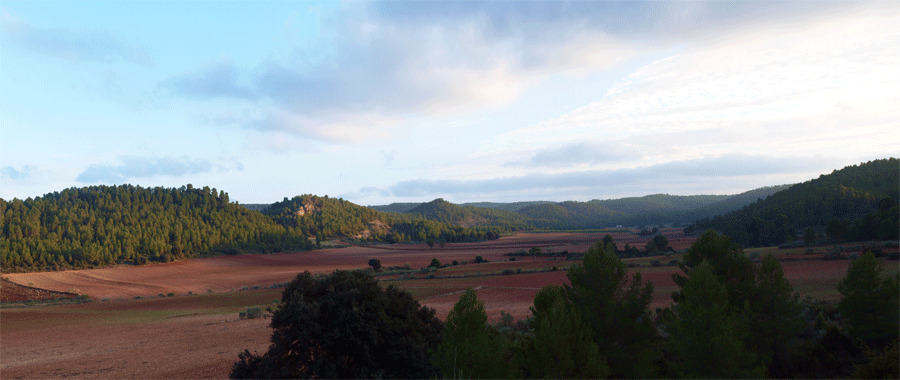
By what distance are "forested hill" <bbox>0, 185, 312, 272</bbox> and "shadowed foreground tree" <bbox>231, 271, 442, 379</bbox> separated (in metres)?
87.7

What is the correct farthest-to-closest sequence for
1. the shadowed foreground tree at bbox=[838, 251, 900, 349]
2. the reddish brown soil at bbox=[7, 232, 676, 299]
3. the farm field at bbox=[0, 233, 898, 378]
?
the reddish brown soil at bbox=[7, 232, 676, 299] → the farm field at bbox=[0, 233, 898, 378] → the shadowed foreground tree at bbox=[838, 251, 900, 349]

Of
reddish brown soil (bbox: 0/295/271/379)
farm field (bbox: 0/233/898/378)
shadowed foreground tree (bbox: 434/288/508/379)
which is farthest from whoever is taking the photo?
farm field (bbox: 0/233/898/378)

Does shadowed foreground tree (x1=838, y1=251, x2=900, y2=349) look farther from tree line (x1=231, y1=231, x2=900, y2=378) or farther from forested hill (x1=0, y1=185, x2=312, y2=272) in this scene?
forested hill (x1=0, y1=185, x2=312, y2=272)

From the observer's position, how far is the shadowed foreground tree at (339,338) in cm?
1141

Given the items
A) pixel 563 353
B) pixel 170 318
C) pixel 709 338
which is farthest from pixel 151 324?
pixel 709 338

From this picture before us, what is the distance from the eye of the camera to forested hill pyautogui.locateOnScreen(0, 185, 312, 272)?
79625 mm

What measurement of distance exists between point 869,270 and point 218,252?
107190 millimetres

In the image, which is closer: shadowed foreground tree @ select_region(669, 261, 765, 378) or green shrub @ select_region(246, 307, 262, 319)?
shadowed foreground tree @ select_region(669, 261, 765, 378)

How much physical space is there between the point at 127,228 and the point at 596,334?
10807 centimetres

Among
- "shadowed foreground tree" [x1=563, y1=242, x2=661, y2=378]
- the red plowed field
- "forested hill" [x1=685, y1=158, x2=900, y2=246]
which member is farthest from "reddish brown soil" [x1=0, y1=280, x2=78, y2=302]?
"forested hill" [x1=685, y1=158, x2=900, y2=246]

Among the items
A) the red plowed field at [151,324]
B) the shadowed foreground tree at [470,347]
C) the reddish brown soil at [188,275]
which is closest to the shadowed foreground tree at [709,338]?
the shadowed foreground tree at [470,347]

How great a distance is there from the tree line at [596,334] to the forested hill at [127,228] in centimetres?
8831

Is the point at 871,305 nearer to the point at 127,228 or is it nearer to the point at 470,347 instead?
the point at 470,347

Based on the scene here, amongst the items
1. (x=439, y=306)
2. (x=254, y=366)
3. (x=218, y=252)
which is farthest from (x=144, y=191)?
(x=254, y=366)
